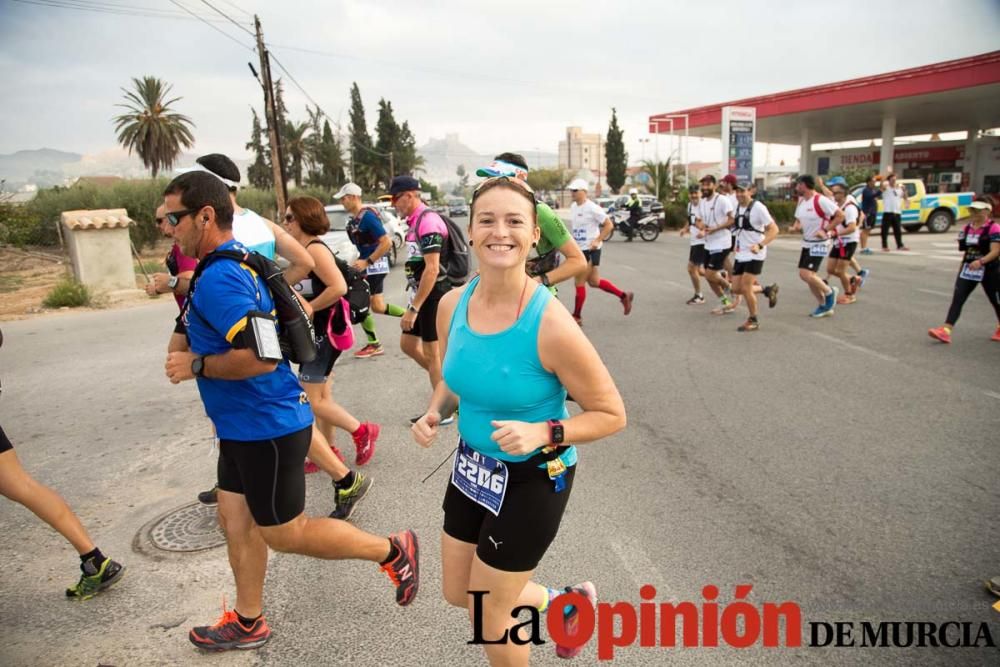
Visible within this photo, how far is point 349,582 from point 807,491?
2811mm

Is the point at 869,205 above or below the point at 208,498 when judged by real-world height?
above

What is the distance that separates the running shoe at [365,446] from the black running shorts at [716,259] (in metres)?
7.03

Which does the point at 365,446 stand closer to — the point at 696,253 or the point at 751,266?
the point at 751,266

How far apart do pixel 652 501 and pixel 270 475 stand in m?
2.41

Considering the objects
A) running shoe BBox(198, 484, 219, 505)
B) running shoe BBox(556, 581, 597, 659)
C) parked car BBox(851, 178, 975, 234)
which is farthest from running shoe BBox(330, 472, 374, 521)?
parked car BBox(851, 178, 975, 234)

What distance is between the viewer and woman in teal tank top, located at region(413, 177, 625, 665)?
6.66 ft

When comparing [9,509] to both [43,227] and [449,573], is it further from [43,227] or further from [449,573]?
[43,227]

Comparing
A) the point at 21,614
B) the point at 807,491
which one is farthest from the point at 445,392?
the point at 807,491

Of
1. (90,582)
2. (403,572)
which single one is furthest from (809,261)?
(90,582)

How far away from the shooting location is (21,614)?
3090 mm

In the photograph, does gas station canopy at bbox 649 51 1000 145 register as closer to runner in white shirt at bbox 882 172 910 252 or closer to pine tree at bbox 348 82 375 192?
runner in white shirt at bbox 882 172 910 252

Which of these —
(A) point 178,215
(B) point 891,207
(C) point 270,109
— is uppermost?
(C) point 270,109

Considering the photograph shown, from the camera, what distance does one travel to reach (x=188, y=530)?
12.6ft

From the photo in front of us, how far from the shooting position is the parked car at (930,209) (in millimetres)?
21562
